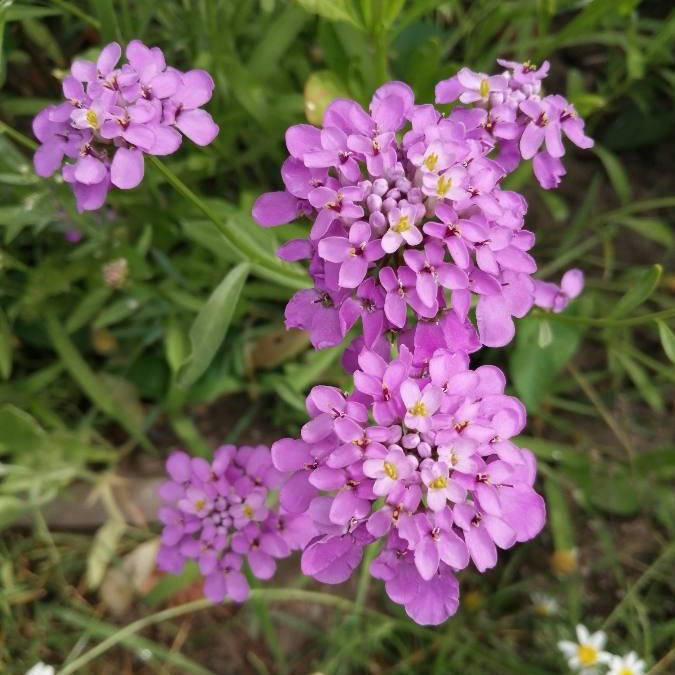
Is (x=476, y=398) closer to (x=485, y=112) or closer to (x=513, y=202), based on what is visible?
(x=513, y=202)

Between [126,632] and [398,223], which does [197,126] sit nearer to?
[398,223]

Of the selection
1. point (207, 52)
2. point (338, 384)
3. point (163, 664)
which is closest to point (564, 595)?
point (338, 384)

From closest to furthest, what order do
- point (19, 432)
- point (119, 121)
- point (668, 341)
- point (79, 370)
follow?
point (119, 121)
point (668, 341)
point (19, 432)
point (79, 370)

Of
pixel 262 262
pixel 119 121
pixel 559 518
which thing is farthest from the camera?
pixel 559 518

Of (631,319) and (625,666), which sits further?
(625,666)

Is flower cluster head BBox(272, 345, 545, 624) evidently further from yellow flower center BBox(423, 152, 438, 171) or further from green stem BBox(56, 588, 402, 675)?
green stem BBox(56, 588, 402, 675)

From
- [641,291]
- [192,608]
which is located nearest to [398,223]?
[641,291]

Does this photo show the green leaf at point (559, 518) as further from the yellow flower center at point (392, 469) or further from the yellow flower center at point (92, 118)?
the yellow flower center at point (92, 118)

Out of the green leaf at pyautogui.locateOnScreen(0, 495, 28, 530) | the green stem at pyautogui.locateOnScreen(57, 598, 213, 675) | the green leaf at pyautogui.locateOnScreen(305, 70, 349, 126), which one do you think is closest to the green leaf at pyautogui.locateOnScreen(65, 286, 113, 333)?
the green leaf at pyautogui.locateOnScreen(0, 495, 28, 530)
